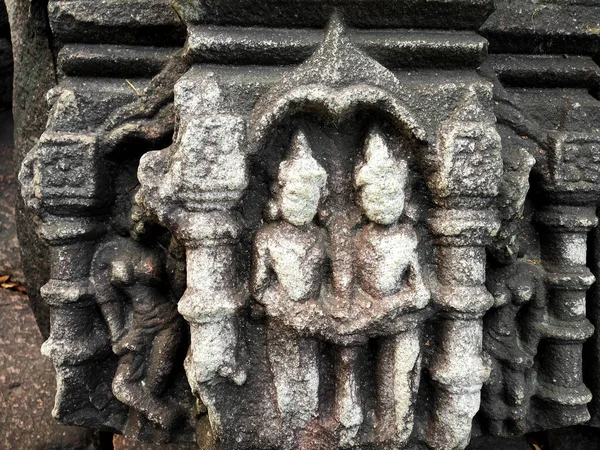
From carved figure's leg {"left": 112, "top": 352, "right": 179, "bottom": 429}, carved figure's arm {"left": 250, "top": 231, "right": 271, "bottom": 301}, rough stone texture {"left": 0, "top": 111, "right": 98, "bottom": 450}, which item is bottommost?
rough stone texture {"left": 0, "top": 111, "right": 98, "bottom": 450}

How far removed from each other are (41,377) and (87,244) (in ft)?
2.81

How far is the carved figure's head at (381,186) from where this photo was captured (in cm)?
110

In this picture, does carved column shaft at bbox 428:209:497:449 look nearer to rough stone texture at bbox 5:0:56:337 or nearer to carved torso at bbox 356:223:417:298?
carved torso at bbox 356:223:417:298

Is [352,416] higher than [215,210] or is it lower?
lower

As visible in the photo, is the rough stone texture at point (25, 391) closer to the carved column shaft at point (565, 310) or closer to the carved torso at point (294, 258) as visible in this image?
the carved torso at point (294, 258)

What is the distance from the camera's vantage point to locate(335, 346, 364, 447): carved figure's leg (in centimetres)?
114

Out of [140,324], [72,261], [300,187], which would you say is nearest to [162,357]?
[140,324]

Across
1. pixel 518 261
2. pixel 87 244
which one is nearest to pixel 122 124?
pixel 87 244

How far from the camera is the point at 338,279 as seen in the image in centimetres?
112

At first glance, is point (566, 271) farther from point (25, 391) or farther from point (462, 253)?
point (25, 391)

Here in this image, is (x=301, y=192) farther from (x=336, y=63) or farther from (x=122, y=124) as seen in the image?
(x=122, y=124)

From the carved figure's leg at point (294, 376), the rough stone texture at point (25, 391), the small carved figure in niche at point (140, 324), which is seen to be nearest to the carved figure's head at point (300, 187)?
the carved figure's leg at point (294, 376)

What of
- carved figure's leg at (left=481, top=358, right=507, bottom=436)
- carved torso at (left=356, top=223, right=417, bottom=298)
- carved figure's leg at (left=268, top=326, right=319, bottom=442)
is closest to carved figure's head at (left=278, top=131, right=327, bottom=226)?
carved torso at (left=356, top=223, right=417, bottom=298)

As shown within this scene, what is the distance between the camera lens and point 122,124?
4.08 ft
